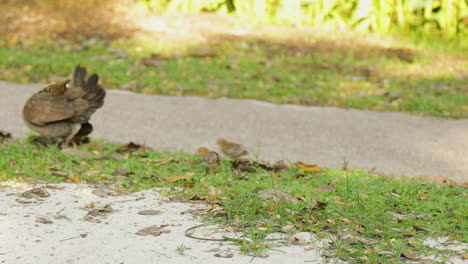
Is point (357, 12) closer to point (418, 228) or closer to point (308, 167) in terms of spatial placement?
point (308, 167)

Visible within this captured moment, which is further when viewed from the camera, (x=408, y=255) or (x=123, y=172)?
(x=123, y=172)

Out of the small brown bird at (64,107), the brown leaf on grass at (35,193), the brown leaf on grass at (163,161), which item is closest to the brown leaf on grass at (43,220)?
the brown leaf on grass at (35,193)

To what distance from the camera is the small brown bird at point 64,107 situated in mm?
5004

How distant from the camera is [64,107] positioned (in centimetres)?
504

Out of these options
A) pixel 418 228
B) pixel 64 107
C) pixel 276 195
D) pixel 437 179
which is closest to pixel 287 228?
pixel 276 195

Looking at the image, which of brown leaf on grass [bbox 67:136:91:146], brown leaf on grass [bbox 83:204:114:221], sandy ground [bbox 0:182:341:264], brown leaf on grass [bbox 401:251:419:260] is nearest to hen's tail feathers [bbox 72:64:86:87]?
brown leaf on grass [bbox 67:136:91:146]

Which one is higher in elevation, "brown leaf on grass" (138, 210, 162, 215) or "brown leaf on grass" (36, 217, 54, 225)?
"brown leaf on grass" (36, 217, 54, 225)

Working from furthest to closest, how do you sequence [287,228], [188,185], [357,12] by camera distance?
[357,12] → [188,185] → [287,228]

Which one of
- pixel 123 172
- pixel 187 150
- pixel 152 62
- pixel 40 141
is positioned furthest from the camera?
pixel 152 62

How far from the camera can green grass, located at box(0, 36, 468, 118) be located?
7.48 meters

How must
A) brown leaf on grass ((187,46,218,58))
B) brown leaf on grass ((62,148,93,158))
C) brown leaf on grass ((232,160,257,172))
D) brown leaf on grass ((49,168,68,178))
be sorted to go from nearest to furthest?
brown leaf on grass ((49,168,68,178)) < brown leaf on grass ((232,160,257,172)) < brown leaf on grass ((62,148,93,158)) < brown leaf on grass ((187,46,218,58))

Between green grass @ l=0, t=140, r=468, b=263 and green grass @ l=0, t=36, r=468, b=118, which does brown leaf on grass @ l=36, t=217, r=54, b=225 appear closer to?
green grass @ l=0, t=140, r=468, b=263

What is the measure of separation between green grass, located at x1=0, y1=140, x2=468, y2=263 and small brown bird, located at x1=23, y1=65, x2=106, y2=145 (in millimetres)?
163

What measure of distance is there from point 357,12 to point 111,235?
7856 mm
